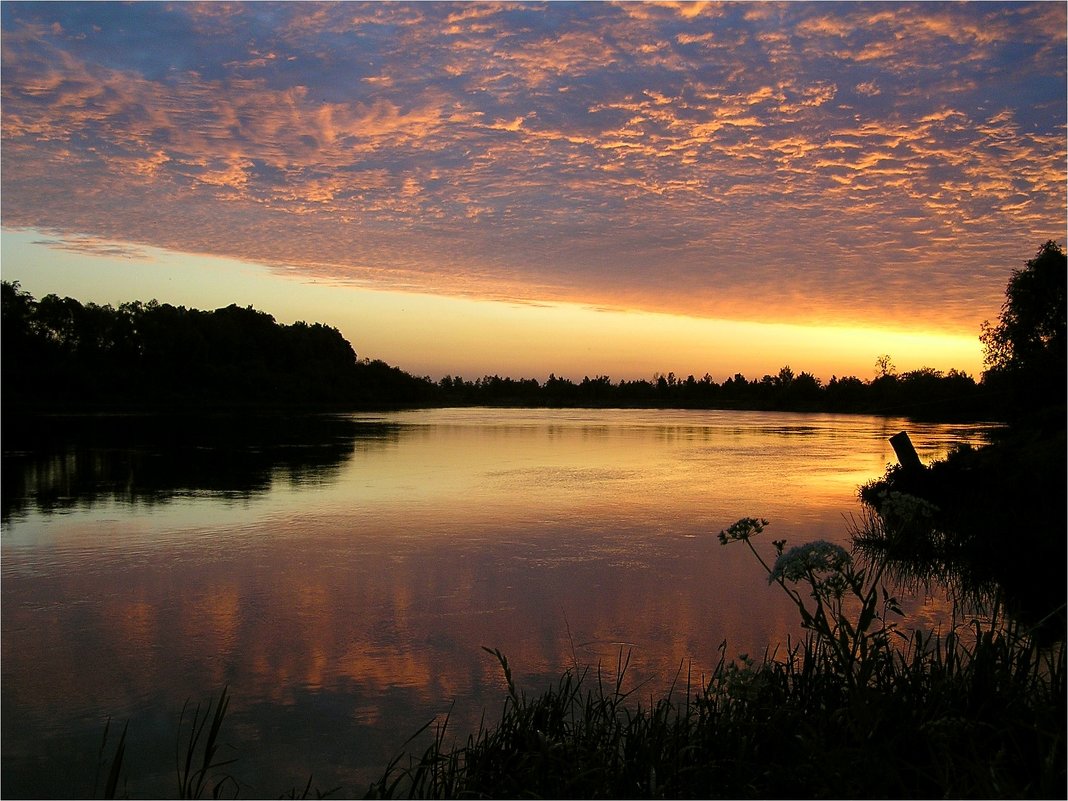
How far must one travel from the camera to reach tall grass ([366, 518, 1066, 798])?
9.97 feet

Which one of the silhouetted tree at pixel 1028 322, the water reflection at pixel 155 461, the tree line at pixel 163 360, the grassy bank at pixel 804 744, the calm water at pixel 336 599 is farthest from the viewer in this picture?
the tree line at pixel 163 360

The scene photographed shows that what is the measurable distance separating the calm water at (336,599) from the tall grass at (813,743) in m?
0.78

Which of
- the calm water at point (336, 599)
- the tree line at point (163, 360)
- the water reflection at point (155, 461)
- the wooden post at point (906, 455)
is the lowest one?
the calm water at point (336, 599)

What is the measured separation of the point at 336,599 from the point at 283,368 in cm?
6457

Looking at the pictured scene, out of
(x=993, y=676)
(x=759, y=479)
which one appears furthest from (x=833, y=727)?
(x=759, y=479)

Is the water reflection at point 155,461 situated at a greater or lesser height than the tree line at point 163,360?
lesser

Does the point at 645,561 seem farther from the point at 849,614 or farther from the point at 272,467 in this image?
the point at 272,467

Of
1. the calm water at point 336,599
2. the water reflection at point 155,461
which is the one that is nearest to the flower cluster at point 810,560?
the calm water at point 336,599

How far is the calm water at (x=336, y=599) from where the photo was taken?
446cm

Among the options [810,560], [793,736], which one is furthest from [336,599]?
[810,560]

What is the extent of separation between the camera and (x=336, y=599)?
22.9ft

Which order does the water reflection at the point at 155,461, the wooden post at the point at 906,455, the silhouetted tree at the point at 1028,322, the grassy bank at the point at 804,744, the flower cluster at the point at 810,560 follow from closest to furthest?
the grassy bank at the point at 804,744, the flower cluster at the point at 810,560, the wooden post at the point at 906,455, the water reflection at the point at 155,461, the silhouetted tree at the point at 1028,322

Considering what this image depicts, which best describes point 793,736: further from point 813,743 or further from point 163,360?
point 163,360

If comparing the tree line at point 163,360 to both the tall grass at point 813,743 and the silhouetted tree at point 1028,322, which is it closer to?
the silhouetted tree at point 1028,322
